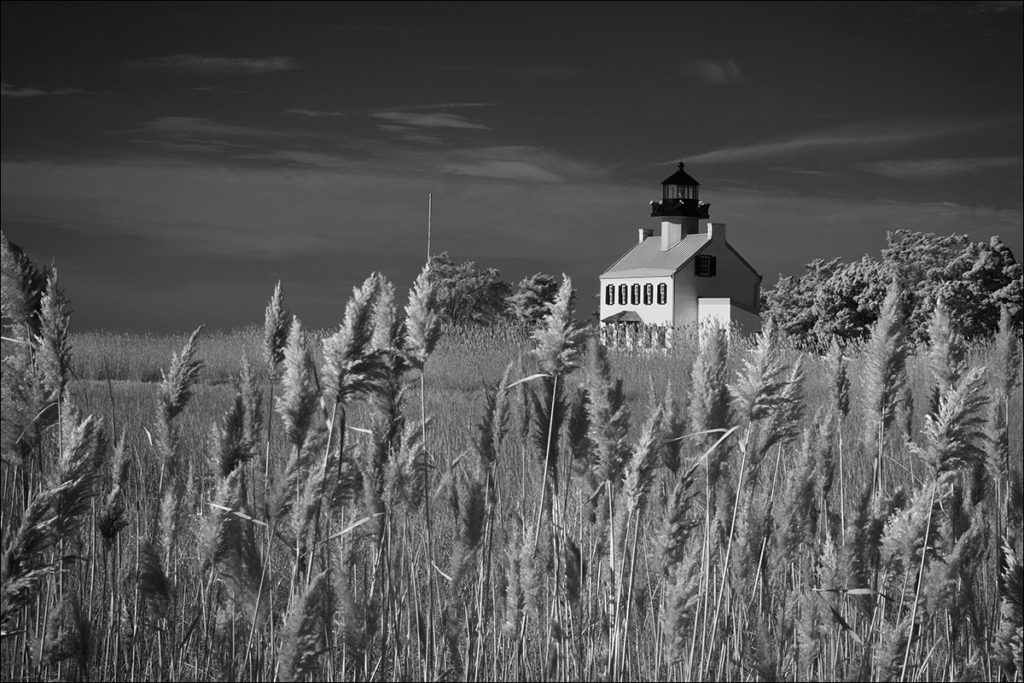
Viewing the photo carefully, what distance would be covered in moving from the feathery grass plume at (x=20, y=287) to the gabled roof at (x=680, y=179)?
54496 mm

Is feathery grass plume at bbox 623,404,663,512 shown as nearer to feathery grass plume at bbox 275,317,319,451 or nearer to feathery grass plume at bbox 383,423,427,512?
feathery grass plume at bbox 383,423,427,512

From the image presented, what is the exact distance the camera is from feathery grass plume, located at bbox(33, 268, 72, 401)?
2.50m

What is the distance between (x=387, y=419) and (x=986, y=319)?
114ft

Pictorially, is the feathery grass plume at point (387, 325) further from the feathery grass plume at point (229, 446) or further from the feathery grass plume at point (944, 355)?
the feathery grass plume at point (944, 355)

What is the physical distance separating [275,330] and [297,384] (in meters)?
0.28

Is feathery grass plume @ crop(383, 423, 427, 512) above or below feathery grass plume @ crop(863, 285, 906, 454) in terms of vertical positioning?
below

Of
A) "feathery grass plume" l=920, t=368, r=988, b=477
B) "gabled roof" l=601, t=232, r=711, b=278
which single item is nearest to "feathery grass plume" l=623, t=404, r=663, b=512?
"feathery grass plume" l=920, t=368, r=988, b=477

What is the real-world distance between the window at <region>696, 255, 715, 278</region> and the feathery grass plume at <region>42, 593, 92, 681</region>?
1999 inches

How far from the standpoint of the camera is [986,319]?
108 feet

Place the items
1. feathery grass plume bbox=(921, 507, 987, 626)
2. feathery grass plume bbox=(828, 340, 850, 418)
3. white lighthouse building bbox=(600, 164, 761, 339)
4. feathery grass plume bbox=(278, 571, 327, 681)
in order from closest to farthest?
feathery grass plume bbox=(278, 571, 327, 681)
feathery grass plume bbox=(921, 507, 987, 626)
feathery grass plume bbox=(828, 340, 850, 418)
white lighthouse building bbox=(600, 164, 761, 339)

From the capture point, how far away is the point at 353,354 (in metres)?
1.88

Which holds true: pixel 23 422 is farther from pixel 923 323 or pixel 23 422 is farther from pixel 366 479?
pixel 923 323

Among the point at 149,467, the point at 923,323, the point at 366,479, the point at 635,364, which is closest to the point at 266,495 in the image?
the point at 366,479

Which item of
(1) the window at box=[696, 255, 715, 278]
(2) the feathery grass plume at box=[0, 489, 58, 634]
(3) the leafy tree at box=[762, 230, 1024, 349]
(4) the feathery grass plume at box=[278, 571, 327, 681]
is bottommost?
(4) the feathery grass plume at box=[278, 571, 327, 681]
